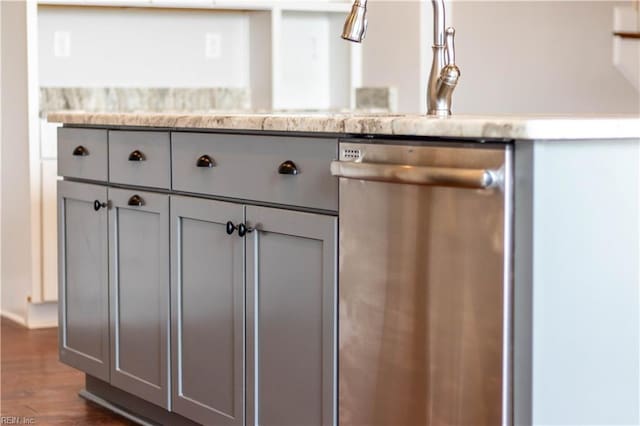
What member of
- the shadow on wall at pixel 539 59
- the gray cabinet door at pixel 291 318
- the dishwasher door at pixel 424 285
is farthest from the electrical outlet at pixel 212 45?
the dishwasher door at pixel 424 285

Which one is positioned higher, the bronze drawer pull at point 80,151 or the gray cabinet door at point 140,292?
the bronze drawer pull at point 80,151

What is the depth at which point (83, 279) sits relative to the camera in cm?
341

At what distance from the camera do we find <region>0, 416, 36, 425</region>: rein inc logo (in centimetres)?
321

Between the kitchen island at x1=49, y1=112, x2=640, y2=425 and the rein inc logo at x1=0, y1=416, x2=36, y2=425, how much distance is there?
0.82ft

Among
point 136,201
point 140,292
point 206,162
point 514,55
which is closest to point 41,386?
point 140,292

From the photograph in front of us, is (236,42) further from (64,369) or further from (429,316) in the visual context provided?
(429,316)

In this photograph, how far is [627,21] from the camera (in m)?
4.12

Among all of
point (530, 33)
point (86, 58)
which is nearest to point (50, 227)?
point (86, 58)

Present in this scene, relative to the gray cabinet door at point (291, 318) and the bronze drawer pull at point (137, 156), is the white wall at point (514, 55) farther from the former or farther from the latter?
the gray cabinet door at point (291, 318)

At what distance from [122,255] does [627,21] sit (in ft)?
7.23

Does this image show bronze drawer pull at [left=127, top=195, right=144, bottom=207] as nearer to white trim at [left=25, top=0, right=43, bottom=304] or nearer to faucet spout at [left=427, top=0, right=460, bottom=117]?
faucet spout at [left=427, top=0, right=460, bottom=117]

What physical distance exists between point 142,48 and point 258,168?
2.80 metres

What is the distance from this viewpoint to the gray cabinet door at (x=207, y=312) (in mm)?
2648

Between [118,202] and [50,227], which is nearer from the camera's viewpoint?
[118,202]
